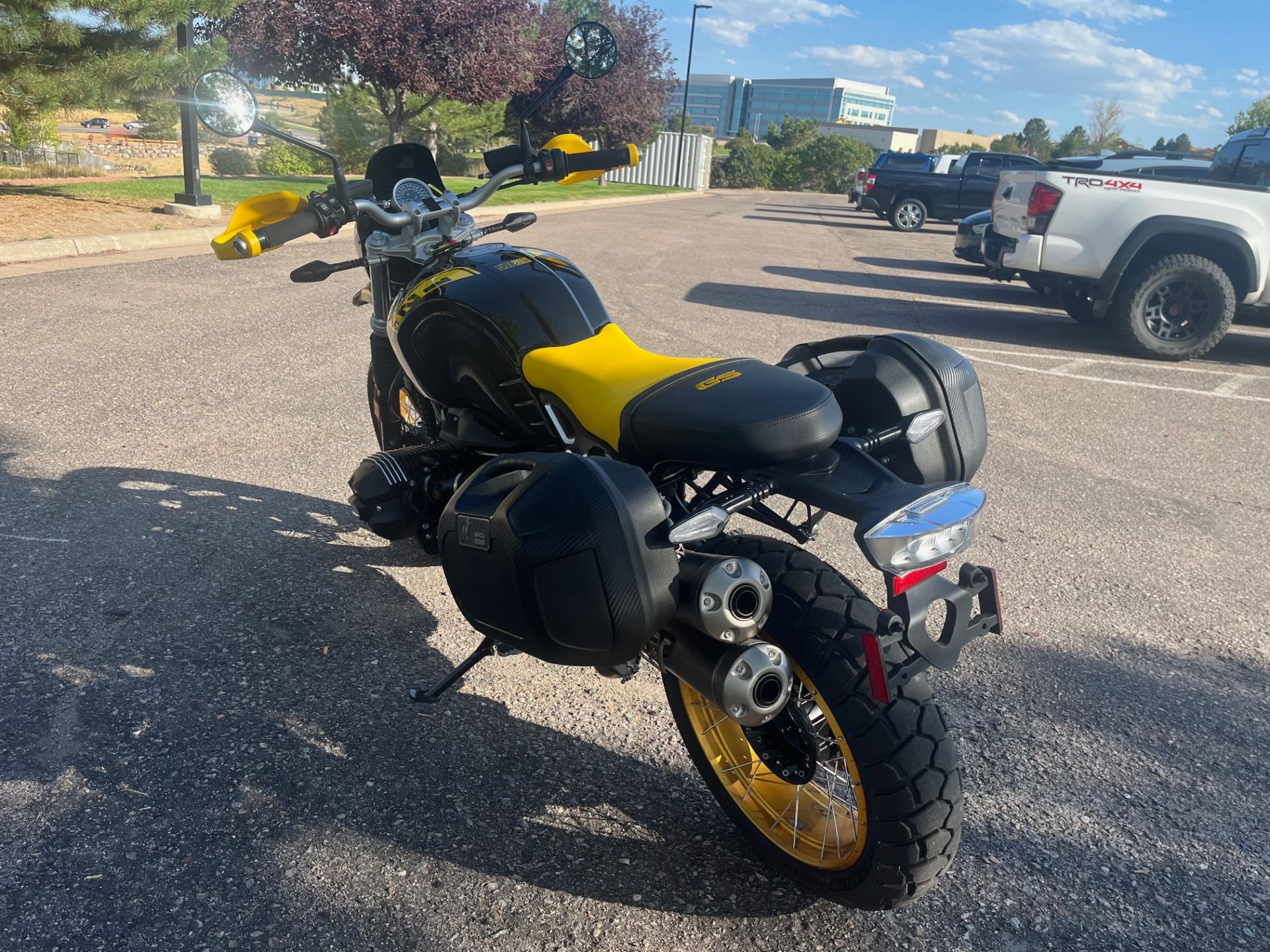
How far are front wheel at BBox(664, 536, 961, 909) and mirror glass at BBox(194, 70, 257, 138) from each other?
2.08 meters

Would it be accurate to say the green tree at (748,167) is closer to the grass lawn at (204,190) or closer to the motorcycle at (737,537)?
the grass lawn at (204,190)

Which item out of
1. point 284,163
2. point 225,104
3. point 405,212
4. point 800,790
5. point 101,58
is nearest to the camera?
point 800,790

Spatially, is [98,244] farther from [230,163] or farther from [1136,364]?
[230,163]

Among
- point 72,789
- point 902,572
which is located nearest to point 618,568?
point 902,572

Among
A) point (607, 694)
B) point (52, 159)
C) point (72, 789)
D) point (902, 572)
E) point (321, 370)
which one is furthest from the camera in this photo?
point (52, 159)

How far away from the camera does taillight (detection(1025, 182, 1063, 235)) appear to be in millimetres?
8469

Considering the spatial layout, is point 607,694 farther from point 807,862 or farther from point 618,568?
point 618,568

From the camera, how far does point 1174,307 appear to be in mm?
8484

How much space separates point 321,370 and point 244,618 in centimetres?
328

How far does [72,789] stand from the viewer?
2400 millimetres

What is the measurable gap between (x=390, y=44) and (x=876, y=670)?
2168cm

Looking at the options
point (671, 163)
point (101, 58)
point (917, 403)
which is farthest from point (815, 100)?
point (917, 403)

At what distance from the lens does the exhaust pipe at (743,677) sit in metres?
1.92

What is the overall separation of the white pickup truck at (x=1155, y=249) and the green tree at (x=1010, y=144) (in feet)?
230
